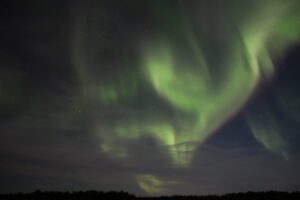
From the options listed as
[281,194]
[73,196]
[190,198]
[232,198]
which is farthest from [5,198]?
[281,194]

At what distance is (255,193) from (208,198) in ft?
18.8

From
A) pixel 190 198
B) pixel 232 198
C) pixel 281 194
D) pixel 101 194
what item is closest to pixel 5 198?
pixel 101 194

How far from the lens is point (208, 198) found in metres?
43.5

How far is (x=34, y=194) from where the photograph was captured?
44.5 metres

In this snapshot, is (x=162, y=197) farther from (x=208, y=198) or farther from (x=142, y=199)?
(x=208, y=198)

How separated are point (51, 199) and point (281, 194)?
87.7ft

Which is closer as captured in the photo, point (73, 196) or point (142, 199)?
point (73, 196)

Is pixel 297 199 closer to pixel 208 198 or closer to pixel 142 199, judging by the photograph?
pixel 208 198

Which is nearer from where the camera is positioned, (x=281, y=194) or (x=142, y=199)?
(x=281, y=194)

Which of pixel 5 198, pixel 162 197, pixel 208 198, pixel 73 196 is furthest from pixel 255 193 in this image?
pixel 5 198

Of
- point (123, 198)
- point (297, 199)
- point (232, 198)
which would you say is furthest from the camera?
point (123, 198)

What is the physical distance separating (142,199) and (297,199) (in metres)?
18.4

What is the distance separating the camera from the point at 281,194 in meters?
43.1

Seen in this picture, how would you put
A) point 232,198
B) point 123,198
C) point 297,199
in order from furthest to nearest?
point 123,198 → point 232,198 → point 297,199
